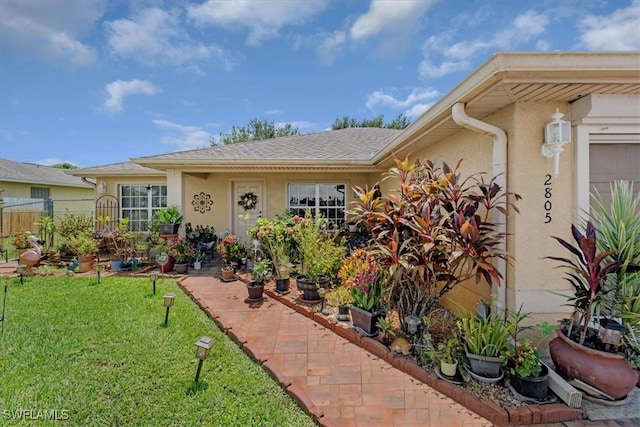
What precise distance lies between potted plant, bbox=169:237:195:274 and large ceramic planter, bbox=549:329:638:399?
26.7 feet

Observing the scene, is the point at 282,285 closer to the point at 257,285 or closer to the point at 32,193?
the point at 257,285

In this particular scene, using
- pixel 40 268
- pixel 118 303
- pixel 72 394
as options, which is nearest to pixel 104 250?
pixel 40 268

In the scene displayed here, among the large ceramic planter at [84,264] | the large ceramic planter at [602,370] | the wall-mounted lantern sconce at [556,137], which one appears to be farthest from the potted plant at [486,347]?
the large ceramic planter at [84,264]

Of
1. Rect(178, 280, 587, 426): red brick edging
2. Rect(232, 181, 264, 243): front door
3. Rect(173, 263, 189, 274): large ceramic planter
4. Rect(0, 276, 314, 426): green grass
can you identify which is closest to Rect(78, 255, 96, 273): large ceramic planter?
Rect(173, 263, 189, 274): large ceramic planter

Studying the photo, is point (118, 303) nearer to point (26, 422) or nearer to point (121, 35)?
point (26, 422)

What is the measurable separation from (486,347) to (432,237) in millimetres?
1299

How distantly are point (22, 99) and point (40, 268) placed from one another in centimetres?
995

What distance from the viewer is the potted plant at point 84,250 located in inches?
320

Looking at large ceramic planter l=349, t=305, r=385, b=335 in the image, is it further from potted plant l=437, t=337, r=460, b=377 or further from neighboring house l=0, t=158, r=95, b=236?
neighboring house l=0, t=158, r=95, b=236

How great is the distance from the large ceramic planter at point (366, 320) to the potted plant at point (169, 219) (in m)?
6.39

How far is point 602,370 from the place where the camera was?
277 cm

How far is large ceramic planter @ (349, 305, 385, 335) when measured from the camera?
4109 millimetres

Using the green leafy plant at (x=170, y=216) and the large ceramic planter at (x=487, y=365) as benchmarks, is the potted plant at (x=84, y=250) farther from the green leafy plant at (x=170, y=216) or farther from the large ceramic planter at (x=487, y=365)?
the large ceramic planter at (x=487, y=365)

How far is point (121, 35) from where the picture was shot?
7980 mm
